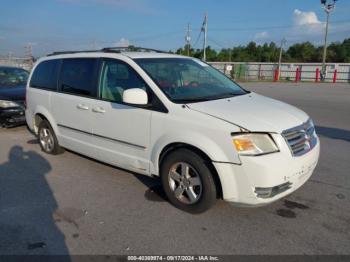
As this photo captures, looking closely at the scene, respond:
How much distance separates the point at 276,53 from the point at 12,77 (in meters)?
74.2

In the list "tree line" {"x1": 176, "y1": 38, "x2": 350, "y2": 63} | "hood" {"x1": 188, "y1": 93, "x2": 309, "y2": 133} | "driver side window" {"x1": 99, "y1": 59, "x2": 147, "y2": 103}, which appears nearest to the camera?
"hood" {"x1": 188, "y1": 93, "x2": 309, "y2": 133}

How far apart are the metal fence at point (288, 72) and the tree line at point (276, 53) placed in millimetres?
26065

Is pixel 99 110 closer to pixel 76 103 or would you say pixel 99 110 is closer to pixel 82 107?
pixel 82 107

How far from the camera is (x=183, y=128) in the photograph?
3.62 m

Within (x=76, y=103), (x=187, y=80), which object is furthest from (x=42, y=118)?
(x=187, y=80)

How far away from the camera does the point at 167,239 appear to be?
3229 millimetres

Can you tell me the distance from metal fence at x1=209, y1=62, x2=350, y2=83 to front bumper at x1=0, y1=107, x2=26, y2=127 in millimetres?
29764

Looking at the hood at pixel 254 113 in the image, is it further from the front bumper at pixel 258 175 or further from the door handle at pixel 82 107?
the door handle at pixel 82 107

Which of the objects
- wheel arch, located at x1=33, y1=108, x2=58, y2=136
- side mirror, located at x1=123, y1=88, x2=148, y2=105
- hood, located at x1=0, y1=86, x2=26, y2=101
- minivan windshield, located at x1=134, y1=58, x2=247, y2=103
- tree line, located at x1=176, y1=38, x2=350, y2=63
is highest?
tree line, located at x1=176, y1=38, x2=350, y2=63

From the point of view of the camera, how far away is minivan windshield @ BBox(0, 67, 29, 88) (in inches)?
361

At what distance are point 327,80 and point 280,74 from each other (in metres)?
5.48

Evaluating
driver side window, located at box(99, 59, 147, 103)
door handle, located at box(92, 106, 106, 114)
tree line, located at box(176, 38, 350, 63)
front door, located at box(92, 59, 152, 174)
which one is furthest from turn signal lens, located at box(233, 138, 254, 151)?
tree line, located at box(176, 38, 350, 63)

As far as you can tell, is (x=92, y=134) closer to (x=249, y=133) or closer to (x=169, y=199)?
(x=169, y=199)

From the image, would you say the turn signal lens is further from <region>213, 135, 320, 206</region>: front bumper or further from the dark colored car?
the dark colored car
